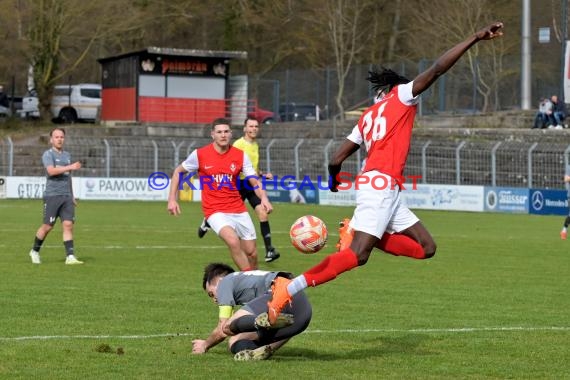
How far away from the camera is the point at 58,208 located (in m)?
17.4

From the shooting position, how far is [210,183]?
533 inches

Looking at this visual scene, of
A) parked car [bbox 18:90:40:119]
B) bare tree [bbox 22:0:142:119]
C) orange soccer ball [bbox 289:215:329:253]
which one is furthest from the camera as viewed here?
parked car [bbox 18:90:40:119]

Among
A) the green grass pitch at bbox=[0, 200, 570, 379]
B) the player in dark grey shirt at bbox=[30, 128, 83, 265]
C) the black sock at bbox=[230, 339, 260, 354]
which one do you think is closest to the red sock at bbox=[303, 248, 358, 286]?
the green grass pitch at bbox=[0, 200, 570, 379]

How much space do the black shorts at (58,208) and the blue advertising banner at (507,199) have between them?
20.0 m

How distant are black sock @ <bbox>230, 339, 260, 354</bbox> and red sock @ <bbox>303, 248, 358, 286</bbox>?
2.94 feet

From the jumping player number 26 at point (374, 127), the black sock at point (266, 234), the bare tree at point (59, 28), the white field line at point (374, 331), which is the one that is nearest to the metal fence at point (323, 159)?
the bare tree at point (59, 28)

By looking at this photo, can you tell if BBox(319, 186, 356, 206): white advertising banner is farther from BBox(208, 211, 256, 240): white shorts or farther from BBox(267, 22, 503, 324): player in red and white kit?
BBox(267, 22, 503, 324): player in red and white kit

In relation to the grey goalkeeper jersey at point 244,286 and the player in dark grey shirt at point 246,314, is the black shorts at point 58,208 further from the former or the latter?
the grey goalkeeper jersey at point 244,286

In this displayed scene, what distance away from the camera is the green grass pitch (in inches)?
348

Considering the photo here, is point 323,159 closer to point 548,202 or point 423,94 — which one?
point 548,202

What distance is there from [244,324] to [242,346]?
506 millimetres

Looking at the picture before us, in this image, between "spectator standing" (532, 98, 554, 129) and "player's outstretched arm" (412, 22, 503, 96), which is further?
"spectator standing" (532, 98, 554, 129)

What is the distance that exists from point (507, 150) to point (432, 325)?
24171 mm

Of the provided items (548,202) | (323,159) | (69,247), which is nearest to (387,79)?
(69,247)
